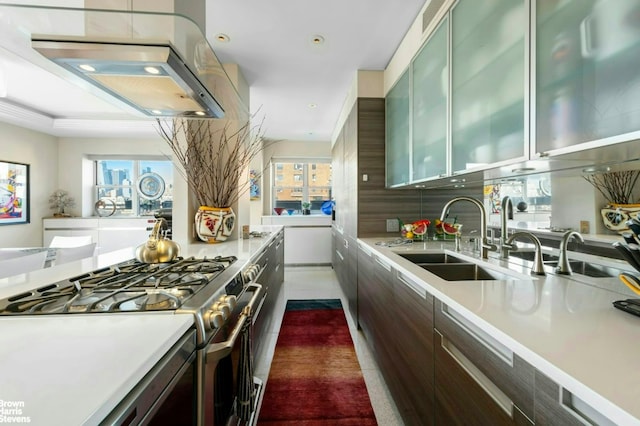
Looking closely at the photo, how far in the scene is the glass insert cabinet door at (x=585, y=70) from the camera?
0.70 m

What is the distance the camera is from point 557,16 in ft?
2.95

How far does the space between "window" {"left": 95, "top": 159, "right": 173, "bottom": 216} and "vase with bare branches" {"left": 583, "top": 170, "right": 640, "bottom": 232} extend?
6.31m

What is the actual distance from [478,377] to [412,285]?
21.1 inches

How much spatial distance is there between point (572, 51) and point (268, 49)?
231 centimetres

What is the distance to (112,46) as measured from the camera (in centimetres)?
109

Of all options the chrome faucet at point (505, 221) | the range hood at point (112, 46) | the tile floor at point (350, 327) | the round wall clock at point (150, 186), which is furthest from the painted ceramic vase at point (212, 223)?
the round wall clock at point (150, 186)

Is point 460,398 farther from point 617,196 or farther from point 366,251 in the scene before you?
point 366,251

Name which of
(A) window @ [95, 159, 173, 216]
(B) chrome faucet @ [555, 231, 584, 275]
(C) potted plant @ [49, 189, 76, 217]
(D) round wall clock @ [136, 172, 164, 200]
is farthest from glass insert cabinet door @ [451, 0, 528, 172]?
(C) potted plant @ [49, 189, 76, 217]

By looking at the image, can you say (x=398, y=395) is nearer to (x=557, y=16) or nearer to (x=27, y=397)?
(x=27, y=397)

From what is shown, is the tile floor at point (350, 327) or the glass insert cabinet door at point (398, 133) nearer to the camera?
the tile floor at point (350, 327)

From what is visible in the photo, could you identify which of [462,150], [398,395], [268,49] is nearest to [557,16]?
[462,150]

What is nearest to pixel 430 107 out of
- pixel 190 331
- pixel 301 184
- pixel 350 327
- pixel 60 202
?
pixel 190 331

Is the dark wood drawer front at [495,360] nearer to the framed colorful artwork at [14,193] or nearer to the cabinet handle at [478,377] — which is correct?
the cabinet handle at [478,377]

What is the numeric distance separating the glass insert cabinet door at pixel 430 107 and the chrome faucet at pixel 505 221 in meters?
0.39
